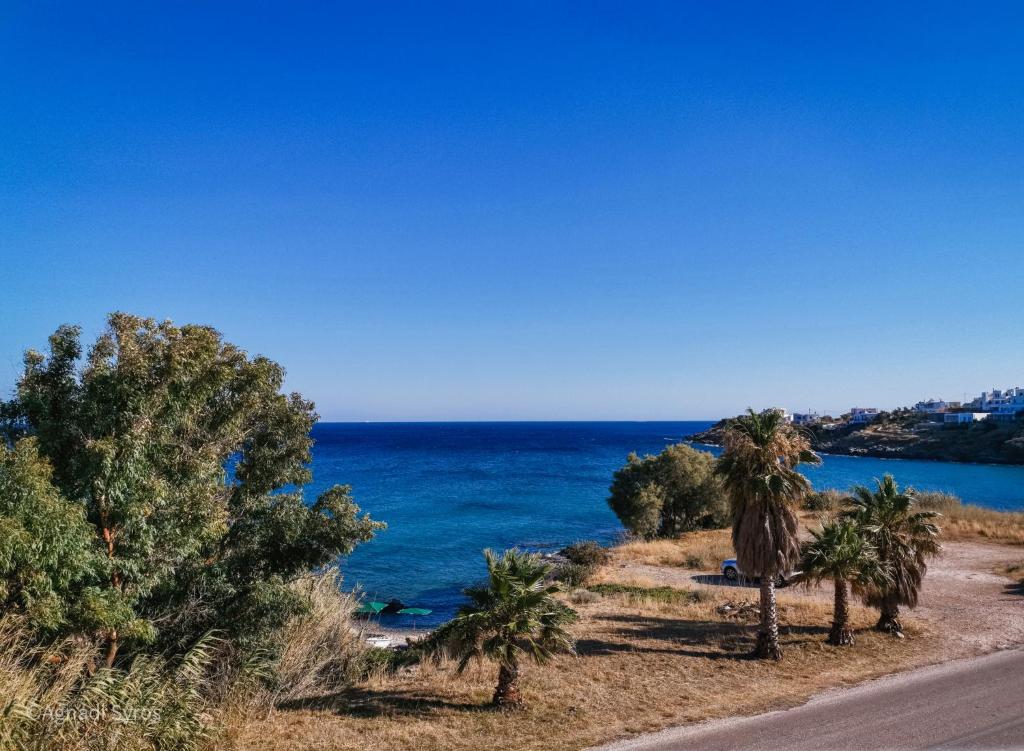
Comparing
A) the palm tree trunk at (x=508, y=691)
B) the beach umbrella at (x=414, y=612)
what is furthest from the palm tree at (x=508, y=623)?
the beach umbrella at (x=414, y=612)

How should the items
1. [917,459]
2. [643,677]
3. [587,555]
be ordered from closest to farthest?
[643,677] < [587,555] < [917,459]

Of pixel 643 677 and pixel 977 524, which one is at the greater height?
pixel 643 677

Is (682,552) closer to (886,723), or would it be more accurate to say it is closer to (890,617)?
(890,617)

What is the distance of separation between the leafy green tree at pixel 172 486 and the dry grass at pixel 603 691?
339 centimetres

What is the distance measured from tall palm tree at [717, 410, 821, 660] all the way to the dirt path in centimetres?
637

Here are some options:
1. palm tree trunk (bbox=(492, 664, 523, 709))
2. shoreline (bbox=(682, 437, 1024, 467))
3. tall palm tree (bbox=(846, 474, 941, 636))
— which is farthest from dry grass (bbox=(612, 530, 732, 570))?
shoreline (bbox=(682, 437, 1024, 467))

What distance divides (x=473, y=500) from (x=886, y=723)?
209ft

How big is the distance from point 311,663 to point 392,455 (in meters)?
131

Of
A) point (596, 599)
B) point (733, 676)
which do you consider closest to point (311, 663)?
point (733, 676)

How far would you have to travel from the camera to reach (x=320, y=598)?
2164cm

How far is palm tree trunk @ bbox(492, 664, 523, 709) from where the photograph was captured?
15.9 metres

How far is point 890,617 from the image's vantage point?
2227 cm

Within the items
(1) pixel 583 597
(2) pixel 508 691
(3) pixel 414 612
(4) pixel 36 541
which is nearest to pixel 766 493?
(2) pixel 508 691

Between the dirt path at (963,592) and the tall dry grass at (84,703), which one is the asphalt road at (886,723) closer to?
the dirt path at (963,592)
